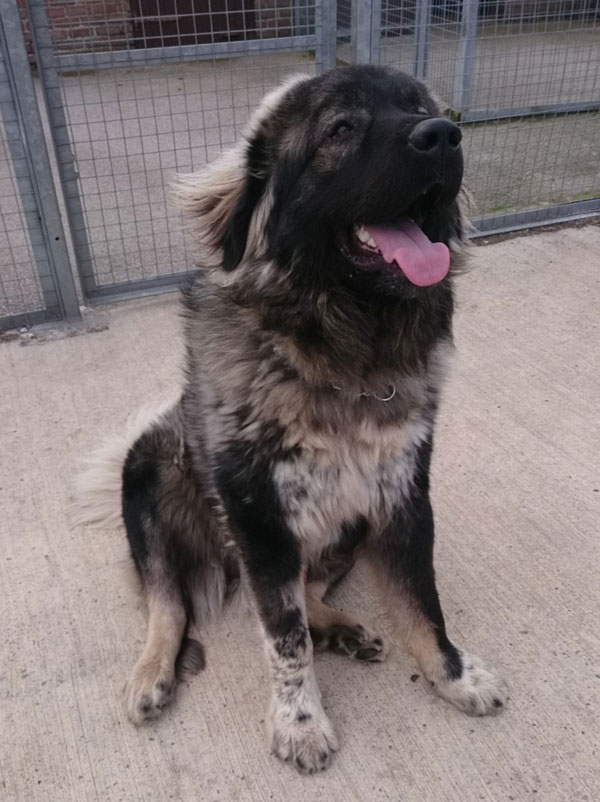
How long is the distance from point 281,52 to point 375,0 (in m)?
0.59

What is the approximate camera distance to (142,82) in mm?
5516

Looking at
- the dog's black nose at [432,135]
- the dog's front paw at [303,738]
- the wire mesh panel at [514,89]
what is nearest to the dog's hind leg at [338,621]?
the dog's front paw at [303,738]

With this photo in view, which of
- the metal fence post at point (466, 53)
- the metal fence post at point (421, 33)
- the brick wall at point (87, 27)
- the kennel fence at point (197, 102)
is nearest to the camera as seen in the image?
the kennel fence at point (197, 102)

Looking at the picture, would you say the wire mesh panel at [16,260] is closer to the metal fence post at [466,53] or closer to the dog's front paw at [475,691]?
the dog's front paw at [475,691]

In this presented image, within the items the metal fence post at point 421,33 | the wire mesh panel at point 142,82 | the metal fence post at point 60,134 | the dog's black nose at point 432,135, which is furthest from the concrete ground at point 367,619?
the metal fence post at point 421,33

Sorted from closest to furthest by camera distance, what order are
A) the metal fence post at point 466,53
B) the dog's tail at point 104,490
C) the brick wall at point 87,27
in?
the dog's tail at point 104,490 < the brick wall at point 87,27 < the metal fence post at point 466,53

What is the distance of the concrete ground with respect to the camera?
1.89 meters

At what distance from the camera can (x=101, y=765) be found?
193cm

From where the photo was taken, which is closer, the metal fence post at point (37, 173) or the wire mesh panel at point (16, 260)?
the metal fence post at point (37, 173)

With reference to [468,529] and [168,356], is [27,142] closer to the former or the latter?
[168,356]

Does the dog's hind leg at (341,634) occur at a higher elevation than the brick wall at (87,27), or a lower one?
lower

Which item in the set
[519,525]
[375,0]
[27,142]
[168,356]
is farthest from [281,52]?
[519,525]

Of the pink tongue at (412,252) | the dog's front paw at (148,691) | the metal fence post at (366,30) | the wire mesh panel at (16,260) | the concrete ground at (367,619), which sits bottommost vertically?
the concrete ground at (367,619)

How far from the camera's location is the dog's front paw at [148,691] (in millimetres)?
2020
